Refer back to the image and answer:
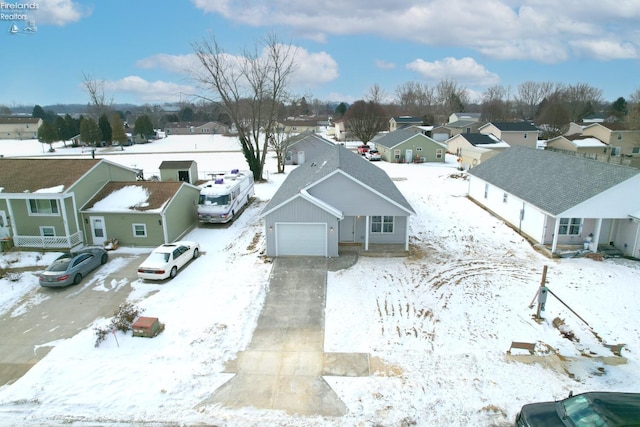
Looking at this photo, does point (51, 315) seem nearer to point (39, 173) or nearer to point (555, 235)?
point (39, 173)

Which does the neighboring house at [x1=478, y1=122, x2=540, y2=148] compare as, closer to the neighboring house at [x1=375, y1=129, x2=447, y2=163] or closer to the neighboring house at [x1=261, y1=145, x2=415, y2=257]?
the neighboring house at [x1=375, y1=129, x2=447, y2=163]

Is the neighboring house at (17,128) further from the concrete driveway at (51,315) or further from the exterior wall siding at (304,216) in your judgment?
the exterior wall siding at (304,216)

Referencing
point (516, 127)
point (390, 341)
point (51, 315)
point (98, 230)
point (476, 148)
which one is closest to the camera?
point (390, 341)

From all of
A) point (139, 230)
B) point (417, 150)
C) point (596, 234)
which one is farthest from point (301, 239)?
point (417, 150)

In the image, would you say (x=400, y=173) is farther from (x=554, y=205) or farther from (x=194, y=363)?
(x=194, y=363)

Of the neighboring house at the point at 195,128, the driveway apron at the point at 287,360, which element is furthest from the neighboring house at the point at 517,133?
the neighboring house at the point at 195,128

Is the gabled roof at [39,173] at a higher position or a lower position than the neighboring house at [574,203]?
higher

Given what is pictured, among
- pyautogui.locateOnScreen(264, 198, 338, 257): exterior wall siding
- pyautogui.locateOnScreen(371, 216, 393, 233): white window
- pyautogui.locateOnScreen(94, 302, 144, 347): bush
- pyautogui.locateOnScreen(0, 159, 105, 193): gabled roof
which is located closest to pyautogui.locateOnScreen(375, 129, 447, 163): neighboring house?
pyautogui.locateOnScreen(371, 216, 393, 233): white window
